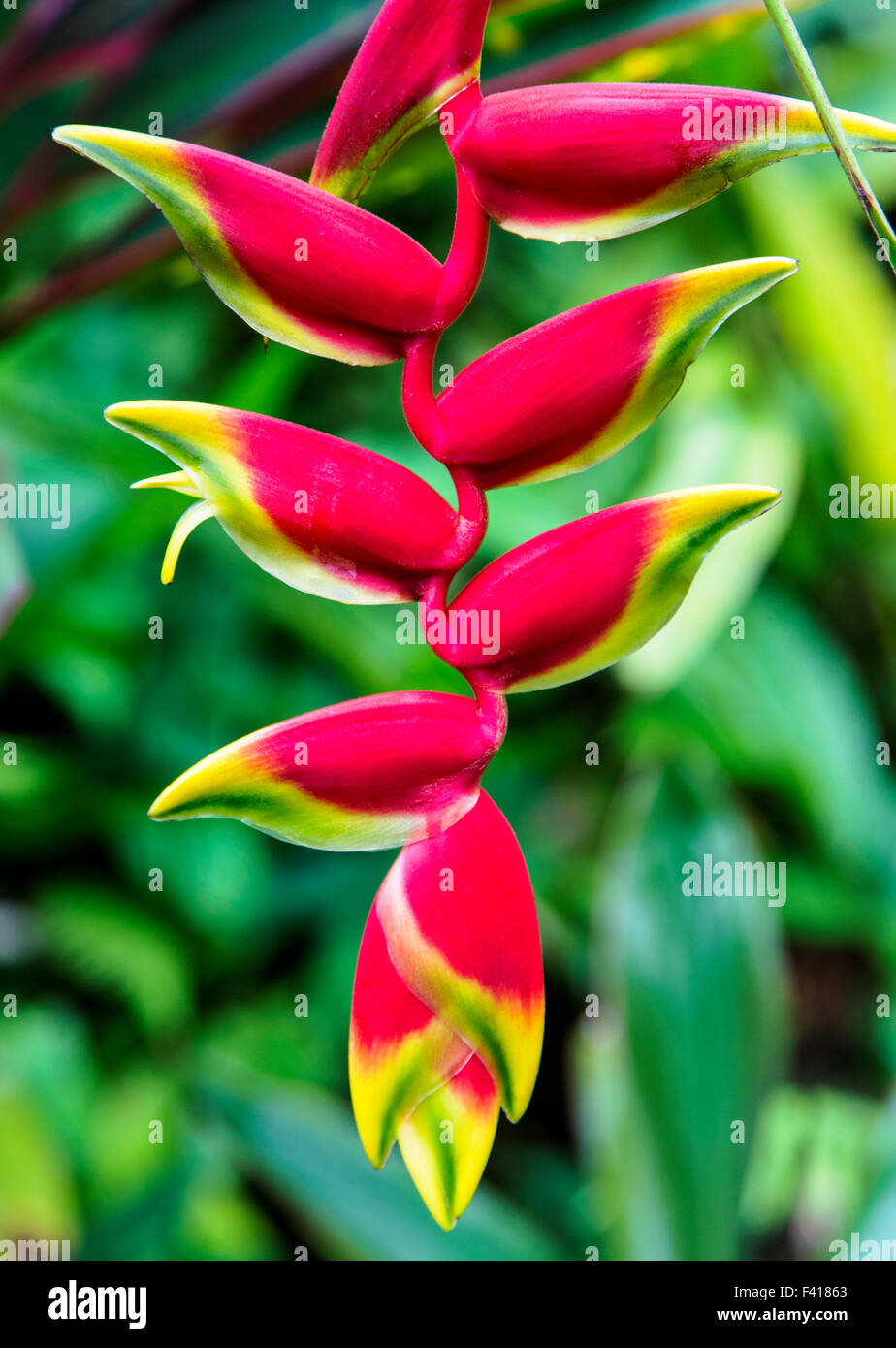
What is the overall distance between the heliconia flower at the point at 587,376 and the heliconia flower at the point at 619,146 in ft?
0.05

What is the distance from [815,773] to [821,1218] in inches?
17.7

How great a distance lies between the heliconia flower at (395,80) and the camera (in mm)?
218

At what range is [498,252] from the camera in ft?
4.77

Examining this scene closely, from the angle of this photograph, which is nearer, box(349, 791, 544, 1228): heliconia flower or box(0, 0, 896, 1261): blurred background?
box(349, 791, 544, 1228): heliconia flower

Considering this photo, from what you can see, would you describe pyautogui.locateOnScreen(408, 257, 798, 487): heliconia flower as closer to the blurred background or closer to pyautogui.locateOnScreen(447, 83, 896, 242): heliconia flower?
pyautogui.locateOnScreen(447, 83, 896, 242): heliconia flower

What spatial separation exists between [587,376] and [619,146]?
0.04 meters

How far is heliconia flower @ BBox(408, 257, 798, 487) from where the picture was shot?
21cm

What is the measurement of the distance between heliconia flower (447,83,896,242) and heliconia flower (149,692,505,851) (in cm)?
9

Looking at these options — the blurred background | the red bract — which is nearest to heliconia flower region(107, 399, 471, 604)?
the red bract

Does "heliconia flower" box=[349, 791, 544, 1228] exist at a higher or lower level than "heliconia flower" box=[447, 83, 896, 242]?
lower

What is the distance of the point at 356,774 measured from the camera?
21 centimetres

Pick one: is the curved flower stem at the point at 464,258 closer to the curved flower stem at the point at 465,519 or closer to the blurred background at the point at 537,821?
the curved flower stem at the point at 465,519
